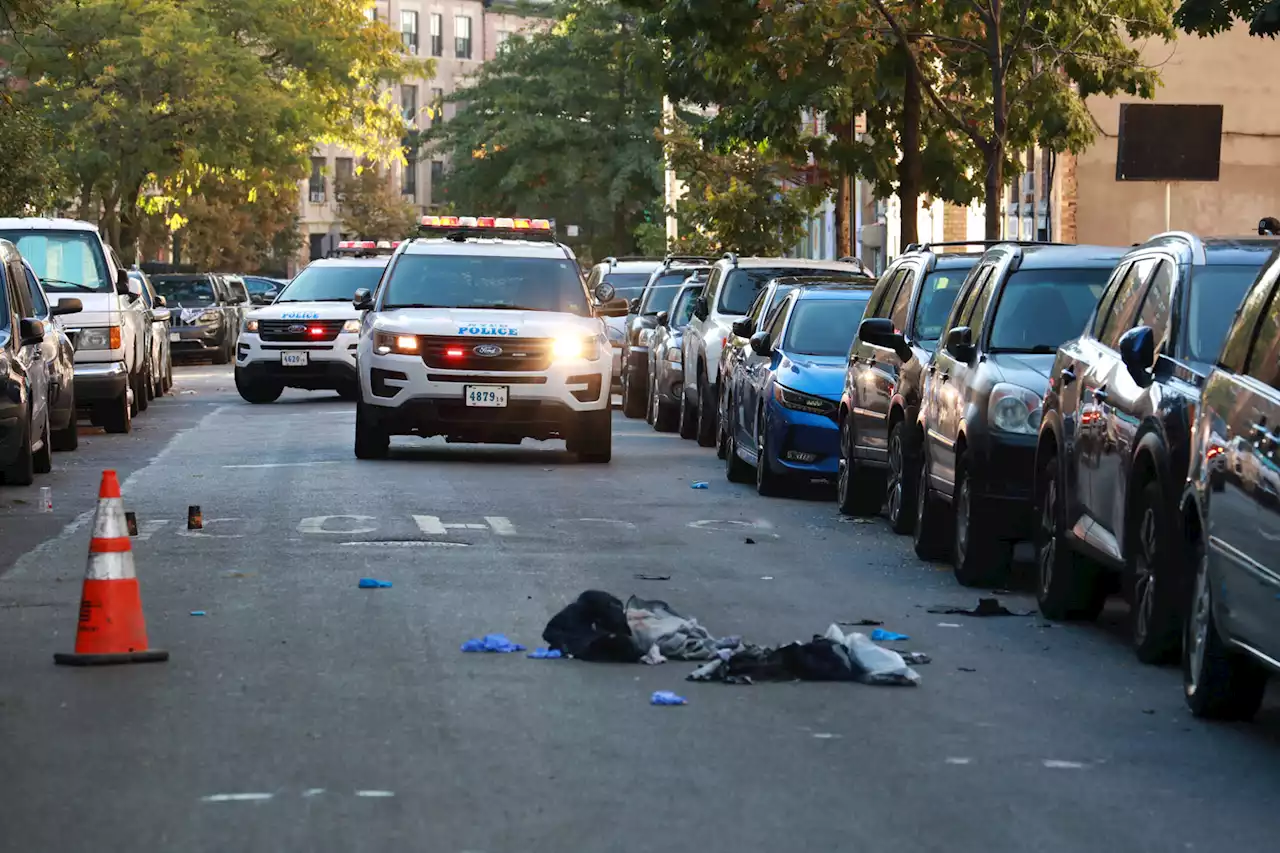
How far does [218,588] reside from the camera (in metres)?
12.5

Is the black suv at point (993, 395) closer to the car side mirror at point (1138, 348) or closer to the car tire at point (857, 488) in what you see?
the car tire at point (857, 488)

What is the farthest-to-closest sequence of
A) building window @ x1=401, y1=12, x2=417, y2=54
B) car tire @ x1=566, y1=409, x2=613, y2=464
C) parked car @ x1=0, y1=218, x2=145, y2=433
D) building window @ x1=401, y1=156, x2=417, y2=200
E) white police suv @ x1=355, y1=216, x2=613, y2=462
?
building window @ x1=401, y1=156, x2=417, y2=200
building window @ x1=401, y1=12, x2=417, y2=54
parked car @ x1=0, y1=218, x2=145, y2=433
car tire @ x1=566, y1=409, x2=613, y2=464
white police suv @ x1=355, y1=216, x2=613, y2=462

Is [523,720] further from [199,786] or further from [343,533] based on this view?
[343,533]

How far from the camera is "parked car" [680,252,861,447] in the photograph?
2539 centimetres

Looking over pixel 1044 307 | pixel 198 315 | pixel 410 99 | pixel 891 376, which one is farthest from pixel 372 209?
pixel 1044 307

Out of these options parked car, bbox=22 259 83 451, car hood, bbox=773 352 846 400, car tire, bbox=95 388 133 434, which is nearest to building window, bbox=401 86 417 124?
car tire, bbox=95 388 133 434

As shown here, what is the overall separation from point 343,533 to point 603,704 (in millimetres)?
6297

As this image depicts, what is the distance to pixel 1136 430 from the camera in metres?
10.5

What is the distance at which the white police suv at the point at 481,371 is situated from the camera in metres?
21.4

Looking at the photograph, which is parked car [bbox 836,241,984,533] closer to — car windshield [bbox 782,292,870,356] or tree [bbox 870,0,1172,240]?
car windshield [bbox 782,292,870,356]

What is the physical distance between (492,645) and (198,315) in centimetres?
3838

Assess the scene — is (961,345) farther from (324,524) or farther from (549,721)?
(549,721)

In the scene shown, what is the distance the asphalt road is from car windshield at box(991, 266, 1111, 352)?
1.34 m

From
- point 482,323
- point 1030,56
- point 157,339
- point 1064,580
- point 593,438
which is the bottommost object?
point 593,438
